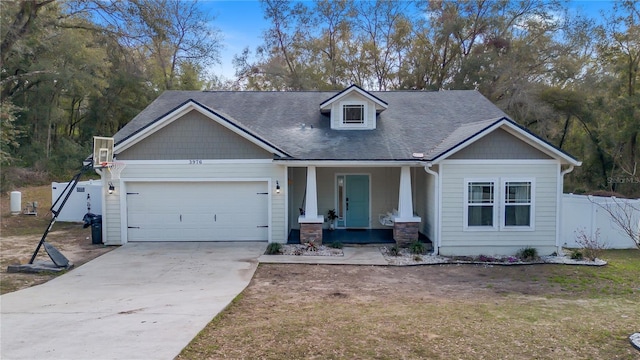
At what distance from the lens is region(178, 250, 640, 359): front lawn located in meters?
5.20

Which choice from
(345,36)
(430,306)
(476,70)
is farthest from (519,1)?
(430,306)

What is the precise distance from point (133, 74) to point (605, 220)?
28.4 m

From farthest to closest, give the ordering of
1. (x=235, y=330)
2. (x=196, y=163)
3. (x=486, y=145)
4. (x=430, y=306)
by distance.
Result: (x=196, y=163)
(x=486, y=145)
(x=430, y=306)
(x=235, y=330)

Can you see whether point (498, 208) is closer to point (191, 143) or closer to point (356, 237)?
point (356, 237)

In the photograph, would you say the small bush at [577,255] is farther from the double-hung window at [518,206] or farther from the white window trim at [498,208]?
the double-hung window at [518,206]

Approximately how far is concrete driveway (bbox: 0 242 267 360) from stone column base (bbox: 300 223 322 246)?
132 cm

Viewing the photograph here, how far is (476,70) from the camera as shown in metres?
27.6

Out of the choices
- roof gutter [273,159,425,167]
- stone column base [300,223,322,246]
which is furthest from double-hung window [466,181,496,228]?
stone column base [300,223,322,246]

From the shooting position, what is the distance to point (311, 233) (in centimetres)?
1259

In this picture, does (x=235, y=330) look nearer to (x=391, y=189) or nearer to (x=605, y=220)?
(x=391, y=189)

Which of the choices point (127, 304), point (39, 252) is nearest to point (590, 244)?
point (127, 304)

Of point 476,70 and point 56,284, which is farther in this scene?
point 476,70

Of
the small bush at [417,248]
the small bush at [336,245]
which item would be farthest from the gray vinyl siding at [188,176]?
the small bush at [417,248]

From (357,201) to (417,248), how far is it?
11.8 feet
